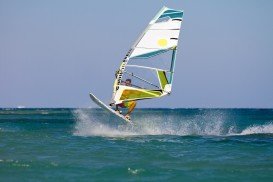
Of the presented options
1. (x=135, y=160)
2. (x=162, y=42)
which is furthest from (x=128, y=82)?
(x=135, y=160)

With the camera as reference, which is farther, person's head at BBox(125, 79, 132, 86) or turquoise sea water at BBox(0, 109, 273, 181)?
person's head at BBox(125, 79, 132, 86)

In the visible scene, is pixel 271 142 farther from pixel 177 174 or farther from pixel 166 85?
pixel 177 174

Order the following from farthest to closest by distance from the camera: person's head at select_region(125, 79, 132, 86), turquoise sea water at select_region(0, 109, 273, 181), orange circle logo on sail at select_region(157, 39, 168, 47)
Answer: person's head at select_region(125, 79, 132, 86) → orange circle logo on sail at select_region(157, 39, 168, 47) → turquoise sea water at select_region(0, 109, 273, 181)

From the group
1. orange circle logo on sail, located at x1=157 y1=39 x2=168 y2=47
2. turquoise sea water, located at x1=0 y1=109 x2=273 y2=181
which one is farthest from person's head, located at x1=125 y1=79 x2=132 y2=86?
turquoise sea water, located at x1=0 y1=109 x2=273 y2=181

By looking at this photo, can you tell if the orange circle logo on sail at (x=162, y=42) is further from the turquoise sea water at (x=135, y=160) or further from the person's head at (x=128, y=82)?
the turquoise sea water at (x=135, y=160)

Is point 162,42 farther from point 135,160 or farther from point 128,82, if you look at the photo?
point 135,160

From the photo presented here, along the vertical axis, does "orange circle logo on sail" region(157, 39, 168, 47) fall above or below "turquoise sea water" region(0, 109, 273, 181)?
above

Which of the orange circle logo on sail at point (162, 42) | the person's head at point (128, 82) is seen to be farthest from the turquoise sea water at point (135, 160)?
the orange circle logo on sail at point (162, 42)

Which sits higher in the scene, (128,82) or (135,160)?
(128,82)

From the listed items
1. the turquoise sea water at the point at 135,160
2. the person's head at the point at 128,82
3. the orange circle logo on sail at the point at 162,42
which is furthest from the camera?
the person's head at the point at 128,82

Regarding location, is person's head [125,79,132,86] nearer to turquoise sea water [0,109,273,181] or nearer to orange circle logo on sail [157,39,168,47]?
orange circle logo on sail [157,39,168,47]

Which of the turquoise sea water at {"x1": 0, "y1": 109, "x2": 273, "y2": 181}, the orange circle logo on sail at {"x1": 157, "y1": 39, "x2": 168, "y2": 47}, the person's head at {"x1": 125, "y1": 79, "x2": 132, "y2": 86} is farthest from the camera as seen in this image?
the person's head at {"x1": 125, "y1": 79, "x2": 132, "y2": 86}

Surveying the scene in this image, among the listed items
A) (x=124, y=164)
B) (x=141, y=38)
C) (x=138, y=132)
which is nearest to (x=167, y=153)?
(x=124, y=164)

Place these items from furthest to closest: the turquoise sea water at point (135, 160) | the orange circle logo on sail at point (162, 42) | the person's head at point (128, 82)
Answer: the person's head at point (128, 82) < the orange circle logo on sail at point (162, 42) < the turquoise sea water at point (135, 160)
